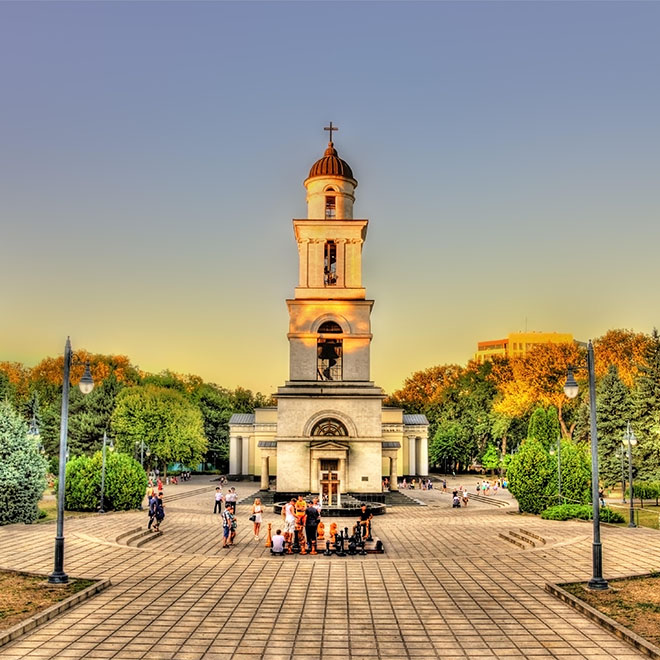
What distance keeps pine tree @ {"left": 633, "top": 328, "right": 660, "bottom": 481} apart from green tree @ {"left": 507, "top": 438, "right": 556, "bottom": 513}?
8.70 metres

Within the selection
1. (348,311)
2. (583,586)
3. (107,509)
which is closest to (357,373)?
(348,311)

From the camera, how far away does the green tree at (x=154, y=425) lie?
70.2m

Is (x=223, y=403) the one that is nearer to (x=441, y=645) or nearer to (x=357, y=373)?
(x=357, y=373)

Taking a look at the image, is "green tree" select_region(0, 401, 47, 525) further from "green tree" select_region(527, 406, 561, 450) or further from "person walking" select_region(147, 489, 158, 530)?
"green tree" select_region(527, 406, 561, 450)

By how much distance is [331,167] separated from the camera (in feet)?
163

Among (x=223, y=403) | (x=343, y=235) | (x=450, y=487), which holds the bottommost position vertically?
(x=450, y=487)

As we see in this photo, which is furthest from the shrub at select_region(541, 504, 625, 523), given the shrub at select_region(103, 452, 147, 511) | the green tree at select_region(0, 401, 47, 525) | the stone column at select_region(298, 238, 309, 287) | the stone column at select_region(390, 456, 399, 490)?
the stone column at select_region(298, 238, 309, 287)

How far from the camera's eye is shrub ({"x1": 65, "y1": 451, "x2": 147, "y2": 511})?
3481 cm

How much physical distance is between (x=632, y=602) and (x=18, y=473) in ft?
73.3

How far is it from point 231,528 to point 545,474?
18.7m

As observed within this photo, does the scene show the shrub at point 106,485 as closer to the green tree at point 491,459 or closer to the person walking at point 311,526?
the person walking at point 311,526

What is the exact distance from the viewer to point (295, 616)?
1443 centimetres

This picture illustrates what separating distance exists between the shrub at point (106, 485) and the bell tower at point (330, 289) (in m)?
14.3

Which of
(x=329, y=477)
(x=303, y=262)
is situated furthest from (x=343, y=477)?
(x=303, y=262)
